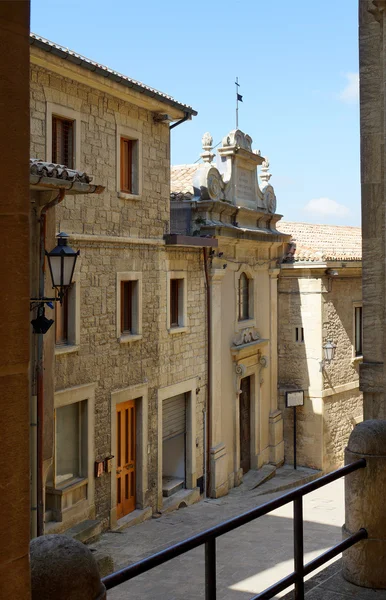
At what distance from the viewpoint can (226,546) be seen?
528 inches

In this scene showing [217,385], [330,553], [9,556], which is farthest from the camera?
[217,385]

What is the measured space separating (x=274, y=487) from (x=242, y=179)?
821 cm

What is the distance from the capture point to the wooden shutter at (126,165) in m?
14.9

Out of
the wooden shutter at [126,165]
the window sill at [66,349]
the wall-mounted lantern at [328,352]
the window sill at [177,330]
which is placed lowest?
the wall-mounted lantern at [328,352]

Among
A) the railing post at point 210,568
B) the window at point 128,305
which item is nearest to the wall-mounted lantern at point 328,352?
the window at point 128,305

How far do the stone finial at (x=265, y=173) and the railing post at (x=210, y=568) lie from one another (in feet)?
64.2

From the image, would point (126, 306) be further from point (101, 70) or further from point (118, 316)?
point (101, 70)

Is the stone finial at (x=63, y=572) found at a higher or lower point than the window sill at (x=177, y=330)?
lower

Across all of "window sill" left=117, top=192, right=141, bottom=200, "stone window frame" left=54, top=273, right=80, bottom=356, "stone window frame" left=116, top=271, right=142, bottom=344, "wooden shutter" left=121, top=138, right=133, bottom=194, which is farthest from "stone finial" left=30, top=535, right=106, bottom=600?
"wooden shutter" left=121, top=138, right=133, bottom=194

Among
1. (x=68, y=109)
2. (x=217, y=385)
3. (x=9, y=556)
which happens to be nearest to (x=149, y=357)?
(x=217, y=385)

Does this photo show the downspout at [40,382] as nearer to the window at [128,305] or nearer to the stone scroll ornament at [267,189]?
the window at [128,305]

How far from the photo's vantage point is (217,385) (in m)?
18.4

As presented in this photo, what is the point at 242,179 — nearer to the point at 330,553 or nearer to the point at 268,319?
the point at 268,319

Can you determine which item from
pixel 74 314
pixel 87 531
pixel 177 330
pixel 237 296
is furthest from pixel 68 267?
pixel 237 296
